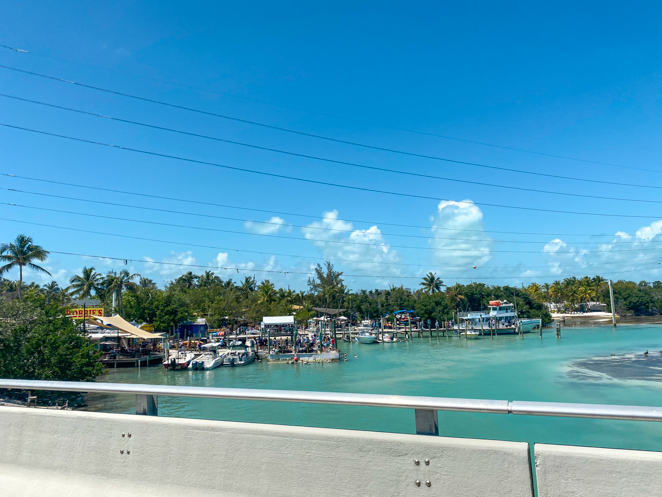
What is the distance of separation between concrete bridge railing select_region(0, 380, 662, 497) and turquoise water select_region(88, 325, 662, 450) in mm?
8928

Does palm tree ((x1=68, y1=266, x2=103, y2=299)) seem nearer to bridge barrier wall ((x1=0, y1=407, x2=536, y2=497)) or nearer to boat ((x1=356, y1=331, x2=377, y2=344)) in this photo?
boat ((x1=356, y1=331, x2=377, y2=344))

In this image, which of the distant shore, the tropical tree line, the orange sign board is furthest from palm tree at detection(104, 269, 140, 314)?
the distant shore

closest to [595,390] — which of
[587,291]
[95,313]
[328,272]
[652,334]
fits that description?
[95,313]

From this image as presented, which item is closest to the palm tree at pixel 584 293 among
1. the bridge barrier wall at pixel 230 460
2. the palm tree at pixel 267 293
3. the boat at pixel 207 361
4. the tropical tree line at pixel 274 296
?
the tropical tree line at pixel 274 296

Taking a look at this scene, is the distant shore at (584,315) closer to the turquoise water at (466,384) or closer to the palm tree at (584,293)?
the palm tree at (584,293)

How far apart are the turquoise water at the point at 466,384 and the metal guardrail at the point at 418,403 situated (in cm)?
917

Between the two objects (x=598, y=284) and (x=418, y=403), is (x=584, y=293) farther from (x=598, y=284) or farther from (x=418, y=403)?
(x=418, y=403)

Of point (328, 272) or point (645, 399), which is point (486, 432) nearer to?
point (645, 399)

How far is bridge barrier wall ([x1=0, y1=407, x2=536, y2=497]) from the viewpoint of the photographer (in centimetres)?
293

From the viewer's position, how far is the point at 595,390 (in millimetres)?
37938

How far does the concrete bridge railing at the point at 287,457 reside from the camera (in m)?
2.70

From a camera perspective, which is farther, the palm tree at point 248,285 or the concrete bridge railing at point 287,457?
the palm tree at point 248,285

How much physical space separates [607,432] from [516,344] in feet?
196

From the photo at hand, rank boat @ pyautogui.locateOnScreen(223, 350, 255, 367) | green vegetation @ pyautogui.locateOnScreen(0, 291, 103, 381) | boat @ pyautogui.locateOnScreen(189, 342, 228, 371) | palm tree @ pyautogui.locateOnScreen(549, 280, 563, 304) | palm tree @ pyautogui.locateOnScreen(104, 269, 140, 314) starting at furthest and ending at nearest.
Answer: palm tree @ pyautogui.locateOnScreen(549, 280, 563, 304)
palm tree @ pyautogui.locateOnScreen(104, 269, 140, 314)
boat @ pyautogui.locateOnScreen(223, 350, 255, 367)
boat @ pyautogui.locateOnScreen(189, 342, 228, 371)
green vegetation @ pyautogui.locateOnScreen(0, 291, 103, 381)
